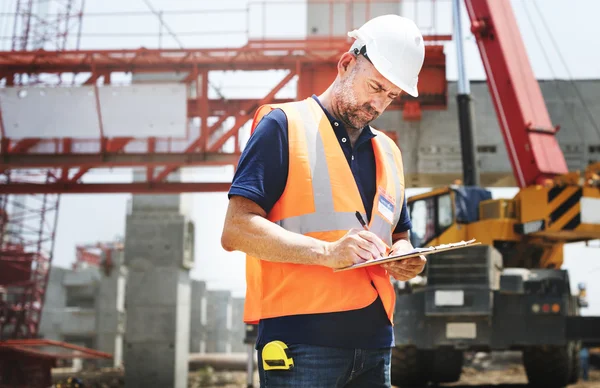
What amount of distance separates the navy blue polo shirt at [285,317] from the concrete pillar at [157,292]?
55.6 ft

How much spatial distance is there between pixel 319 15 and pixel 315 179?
550 inches

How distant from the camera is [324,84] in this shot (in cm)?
1525

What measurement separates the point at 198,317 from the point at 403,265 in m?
32.9

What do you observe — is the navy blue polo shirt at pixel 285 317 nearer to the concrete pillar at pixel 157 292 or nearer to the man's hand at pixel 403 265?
the man's hand at pixel 403 265

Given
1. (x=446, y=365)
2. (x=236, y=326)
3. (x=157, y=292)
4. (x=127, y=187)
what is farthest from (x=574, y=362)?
(x=236, y=326)

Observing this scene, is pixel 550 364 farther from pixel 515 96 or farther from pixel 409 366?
pixel 515 96

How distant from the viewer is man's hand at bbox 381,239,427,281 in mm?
2486

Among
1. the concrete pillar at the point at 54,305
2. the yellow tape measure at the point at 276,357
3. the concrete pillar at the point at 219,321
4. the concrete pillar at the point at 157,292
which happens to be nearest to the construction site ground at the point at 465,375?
the concrete pillar at the point at 157,292

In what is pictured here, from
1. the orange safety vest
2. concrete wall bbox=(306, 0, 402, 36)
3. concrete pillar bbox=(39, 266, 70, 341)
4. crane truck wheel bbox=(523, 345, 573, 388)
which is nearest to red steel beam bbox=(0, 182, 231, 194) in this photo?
concrete wall bbox=(306, 0, 402, 36)

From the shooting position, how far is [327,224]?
2451mm

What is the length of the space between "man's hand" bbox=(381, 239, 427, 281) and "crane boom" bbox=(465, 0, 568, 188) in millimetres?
9369

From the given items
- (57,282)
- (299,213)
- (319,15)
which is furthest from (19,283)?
(299,213)

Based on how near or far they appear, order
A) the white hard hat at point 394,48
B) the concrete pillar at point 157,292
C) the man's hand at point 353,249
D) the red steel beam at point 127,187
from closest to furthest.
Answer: the man's hand at point 353,249, the white hard hat at point 394,48, the red steel beam at point 127,187, the concrete pillar at point 157,292

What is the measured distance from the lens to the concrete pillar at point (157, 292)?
18.9 m
